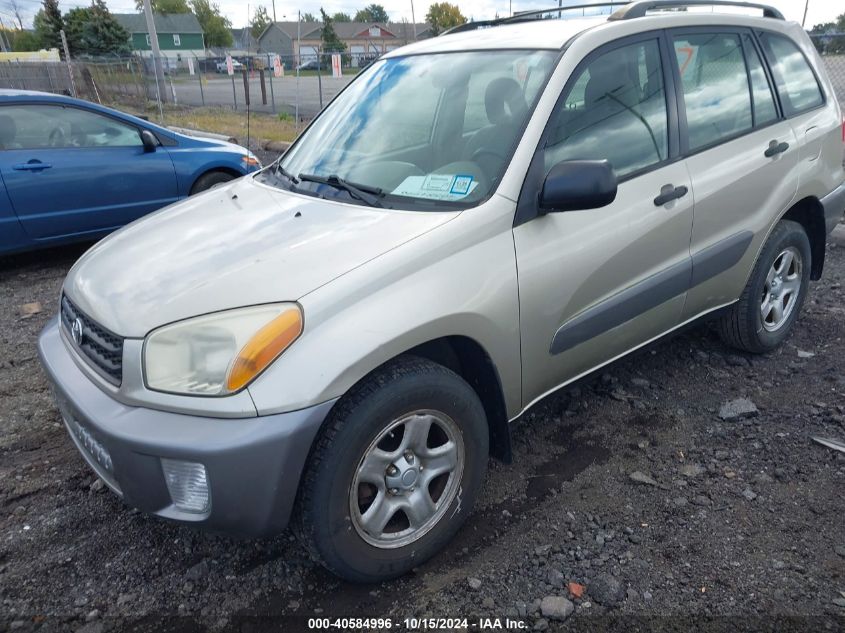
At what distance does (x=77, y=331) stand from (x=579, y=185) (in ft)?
6.32

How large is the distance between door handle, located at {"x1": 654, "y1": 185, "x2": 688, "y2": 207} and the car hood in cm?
107

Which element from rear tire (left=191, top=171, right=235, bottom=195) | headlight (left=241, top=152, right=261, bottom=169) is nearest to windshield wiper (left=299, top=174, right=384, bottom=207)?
rear tire (left=191, top=171, right=235, bottom=195)

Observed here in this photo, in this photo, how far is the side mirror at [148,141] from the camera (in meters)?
6.16

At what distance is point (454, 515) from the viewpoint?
2.50m

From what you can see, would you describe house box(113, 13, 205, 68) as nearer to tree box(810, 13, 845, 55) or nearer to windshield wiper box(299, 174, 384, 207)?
tree box(810, 13, 845, 55)

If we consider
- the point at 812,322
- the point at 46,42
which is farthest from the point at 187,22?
the point at 812,322

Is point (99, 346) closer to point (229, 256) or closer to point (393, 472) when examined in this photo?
point (229, 256)

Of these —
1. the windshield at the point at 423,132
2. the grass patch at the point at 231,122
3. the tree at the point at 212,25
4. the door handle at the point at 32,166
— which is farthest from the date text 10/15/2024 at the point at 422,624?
the tree at the point at 212,25

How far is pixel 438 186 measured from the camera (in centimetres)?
263

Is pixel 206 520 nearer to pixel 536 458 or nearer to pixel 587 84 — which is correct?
pixel 536 458

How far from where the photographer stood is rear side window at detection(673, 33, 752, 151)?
10.5ft

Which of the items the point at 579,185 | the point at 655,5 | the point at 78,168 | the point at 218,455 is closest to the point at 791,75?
the point at 655,5

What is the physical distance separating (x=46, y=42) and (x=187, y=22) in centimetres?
3197

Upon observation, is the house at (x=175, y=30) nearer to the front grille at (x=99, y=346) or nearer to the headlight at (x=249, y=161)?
the headlight at (x=249, y=161)
